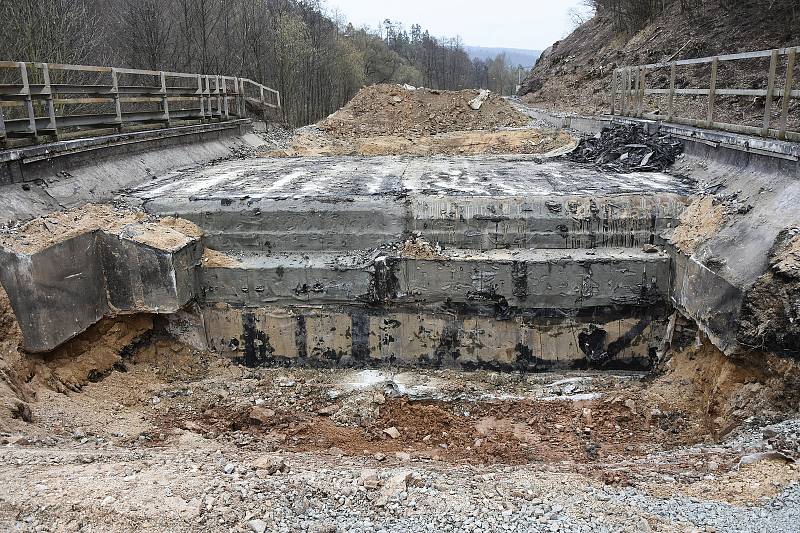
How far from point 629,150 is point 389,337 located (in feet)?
18.6

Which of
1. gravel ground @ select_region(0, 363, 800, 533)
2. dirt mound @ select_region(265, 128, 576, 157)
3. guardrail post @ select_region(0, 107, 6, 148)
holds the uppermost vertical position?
guardrail post @ select_region(0, 107, 6, 148)

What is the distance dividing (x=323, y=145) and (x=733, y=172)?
1228cm

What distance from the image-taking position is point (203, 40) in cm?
2211

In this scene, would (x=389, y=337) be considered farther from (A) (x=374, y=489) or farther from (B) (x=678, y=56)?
(B) (x=678, y=56)

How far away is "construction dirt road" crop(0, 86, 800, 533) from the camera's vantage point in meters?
4.99

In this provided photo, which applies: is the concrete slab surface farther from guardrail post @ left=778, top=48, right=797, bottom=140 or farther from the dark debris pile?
guardrail post @ left=778, top=48, right=797, bottom=140

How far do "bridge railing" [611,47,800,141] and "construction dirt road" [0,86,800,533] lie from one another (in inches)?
40.9

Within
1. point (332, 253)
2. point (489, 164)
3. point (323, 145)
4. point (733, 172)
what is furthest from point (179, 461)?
point (323, 145)

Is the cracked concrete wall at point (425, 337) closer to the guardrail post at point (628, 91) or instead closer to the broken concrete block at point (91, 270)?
the broken concrete block at point (91, 270)

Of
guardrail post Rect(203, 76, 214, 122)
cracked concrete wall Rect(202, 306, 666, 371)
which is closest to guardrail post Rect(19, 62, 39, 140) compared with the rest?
cracked concrete wall Rect(202, 306, 666, 371)

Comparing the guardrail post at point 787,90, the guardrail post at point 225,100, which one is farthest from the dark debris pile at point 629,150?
the guardrail post at point 225,100

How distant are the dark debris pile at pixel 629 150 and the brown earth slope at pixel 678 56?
9.89 feet

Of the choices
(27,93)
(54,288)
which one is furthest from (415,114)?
(54,288)

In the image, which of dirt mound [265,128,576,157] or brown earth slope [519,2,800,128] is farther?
brown earth slope [519,2,800,128]
